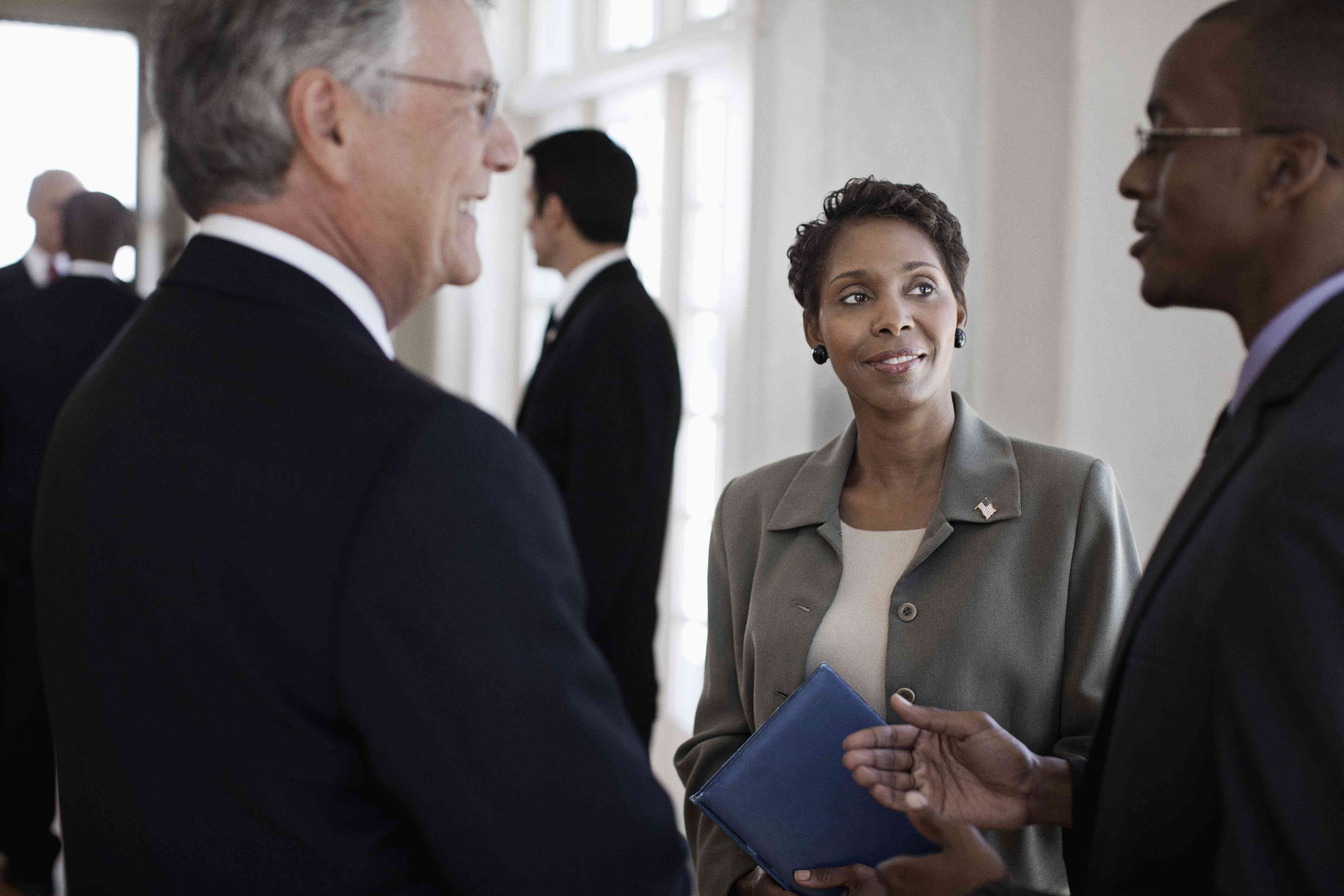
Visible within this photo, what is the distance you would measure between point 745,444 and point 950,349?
1539 millimetres

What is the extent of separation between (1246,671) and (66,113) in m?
8.11

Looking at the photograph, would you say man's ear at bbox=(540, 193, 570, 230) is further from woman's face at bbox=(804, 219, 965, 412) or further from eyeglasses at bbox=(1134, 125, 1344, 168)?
eyeglasses at bbox=(1134, 125, 1344, 168)

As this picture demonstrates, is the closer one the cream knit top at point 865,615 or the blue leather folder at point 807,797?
the blue leather folder at point 807,797

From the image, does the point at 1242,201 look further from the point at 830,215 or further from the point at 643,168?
the point at 643,168

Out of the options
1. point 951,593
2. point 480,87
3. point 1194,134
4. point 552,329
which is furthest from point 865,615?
point 552,329

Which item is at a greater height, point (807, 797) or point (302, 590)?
point (302, 590)

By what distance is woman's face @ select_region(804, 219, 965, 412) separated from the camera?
1.85m

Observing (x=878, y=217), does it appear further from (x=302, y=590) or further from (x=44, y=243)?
(x=44, y=243)

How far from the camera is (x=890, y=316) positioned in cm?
185

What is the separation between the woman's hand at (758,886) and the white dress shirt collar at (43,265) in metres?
3.36

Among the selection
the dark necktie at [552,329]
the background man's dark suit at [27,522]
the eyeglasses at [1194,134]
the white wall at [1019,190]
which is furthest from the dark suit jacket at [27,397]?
the eyeglasses at [1194,134]

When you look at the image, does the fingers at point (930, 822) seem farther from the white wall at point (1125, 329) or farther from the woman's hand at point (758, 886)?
the white wall at point (1125, 329)

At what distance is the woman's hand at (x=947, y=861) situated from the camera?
127 centimetres

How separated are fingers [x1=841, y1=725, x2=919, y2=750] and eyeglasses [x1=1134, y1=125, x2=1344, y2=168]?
747mm
